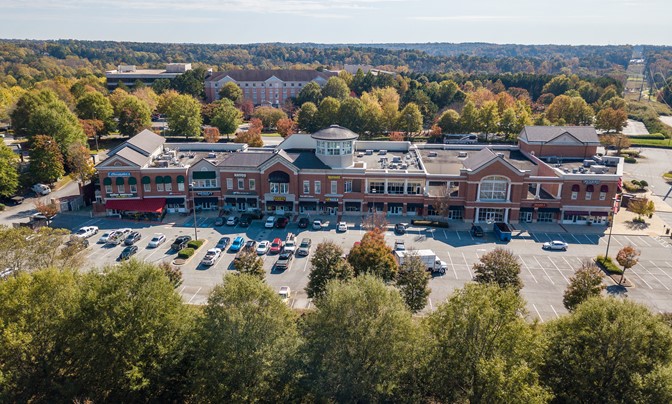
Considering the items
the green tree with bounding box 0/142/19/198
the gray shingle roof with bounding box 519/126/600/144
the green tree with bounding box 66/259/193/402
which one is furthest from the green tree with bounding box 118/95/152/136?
the green tree with bounding box 66/259/193/402

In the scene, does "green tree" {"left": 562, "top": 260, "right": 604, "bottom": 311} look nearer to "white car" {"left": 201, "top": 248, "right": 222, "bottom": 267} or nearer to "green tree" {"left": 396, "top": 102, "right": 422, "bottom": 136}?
"white car" {"left": 201, "top": 248, "right": 222, "bottom": 267}

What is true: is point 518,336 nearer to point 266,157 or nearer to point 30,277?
point 30,277

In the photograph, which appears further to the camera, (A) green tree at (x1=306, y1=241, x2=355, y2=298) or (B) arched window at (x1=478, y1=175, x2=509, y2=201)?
(B) arched window at (x1=478, y1=175, x2=509, y2=201)

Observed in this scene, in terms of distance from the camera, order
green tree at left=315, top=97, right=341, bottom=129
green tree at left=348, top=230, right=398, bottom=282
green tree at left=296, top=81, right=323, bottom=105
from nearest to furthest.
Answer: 1. green tree at left=348, top=230, right=398, bottom=282
2. green tree at left=315, top=97, right=341, bottom=129
3. green tree at left=296, top=81, right=323, bottom=105

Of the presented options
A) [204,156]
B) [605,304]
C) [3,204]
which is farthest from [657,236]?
[3,204]

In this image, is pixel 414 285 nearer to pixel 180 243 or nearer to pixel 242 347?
pixel 242 347

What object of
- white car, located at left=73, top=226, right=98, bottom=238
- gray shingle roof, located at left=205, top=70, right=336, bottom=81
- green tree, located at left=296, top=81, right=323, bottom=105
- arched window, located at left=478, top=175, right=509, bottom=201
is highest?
gray shingle roof, located at left=205, top=70, right=336, bottom=81

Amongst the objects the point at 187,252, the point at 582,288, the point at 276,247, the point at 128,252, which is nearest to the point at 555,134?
the point at 582,288

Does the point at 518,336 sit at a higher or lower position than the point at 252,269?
higher
